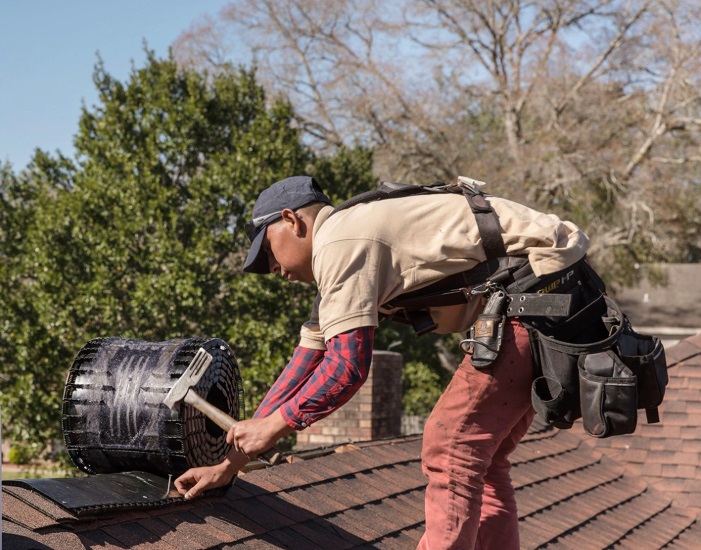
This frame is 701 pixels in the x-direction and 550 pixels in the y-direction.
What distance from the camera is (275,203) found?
2.92 m

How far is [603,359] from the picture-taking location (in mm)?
2883

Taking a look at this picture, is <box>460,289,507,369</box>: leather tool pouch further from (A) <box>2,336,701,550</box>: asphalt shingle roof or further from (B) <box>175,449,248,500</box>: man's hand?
(A) <box>2,336,701,550</box>: asphalt shingle roof

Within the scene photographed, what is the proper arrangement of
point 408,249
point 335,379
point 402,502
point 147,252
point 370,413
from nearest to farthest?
point 335,379
point 408,249
point 402,502
point 370,413
point 147,252

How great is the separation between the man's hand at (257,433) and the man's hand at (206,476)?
163mm

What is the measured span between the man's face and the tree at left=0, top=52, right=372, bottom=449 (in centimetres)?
1281

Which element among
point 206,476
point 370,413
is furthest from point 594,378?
point 370,413

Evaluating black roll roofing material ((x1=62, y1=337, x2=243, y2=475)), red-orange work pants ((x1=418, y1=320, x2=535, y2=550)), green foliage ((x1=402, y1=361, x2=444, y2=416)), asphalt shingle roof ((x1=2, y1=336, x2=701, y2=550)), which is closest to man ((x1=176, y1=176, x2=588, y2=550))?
red-orange work pants ((x1=418, y1=320, x2=535, y2=550))

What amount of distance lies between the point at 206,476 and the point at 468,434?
0.84m

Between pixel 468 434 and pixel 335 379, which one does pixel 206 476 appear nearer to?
pixel 335 379

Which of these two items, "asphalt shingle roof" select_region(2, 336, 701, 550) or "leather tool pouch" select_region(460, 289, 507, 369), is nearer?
"asphalt shingle roof" select_region(2, 336, 701, 550)

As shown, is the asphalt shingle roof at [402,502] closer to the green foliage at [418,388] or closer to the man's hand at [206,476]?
the man's hand at [206,476]

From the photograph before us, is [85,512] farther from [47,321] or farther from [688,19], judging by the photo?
[688,19]

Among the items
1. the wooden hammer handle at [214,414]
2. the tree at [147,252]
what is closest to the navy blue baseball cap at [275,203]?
the wooden hammer handle at [214,414]

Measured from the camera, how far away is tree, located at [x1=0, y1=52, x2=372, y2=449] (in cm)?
1593
